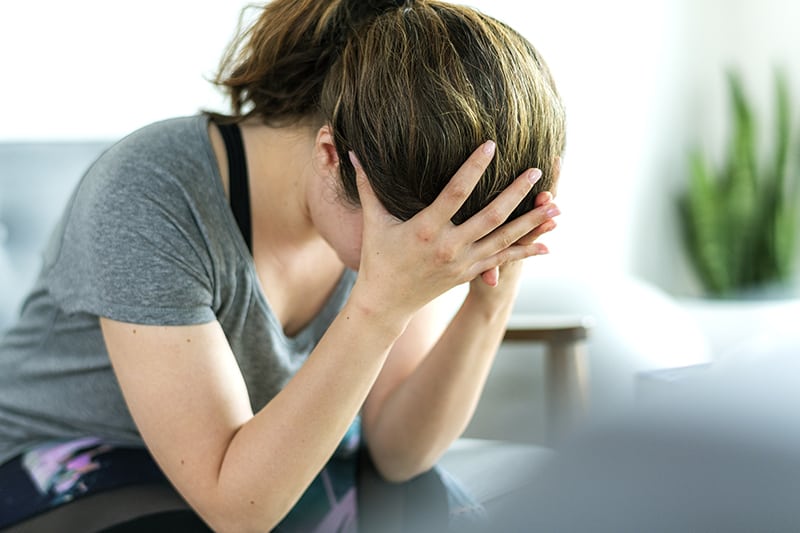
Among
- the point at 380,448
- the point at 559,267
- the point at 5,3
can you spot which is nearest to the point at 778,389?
the point at 380,448

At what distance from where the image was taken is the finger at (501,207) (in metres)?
0.77

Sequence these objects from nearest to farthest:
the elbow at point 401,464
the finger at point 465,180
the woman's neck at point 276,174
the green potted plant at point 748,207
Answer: the finger at point 465,180 → the woman's neck at point 276,174 → the elbow at point 401,464 → the green potted plant at point 748,207

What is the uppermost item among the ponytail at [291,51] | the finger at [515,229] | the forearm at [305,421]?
the ponytail at [291,51]

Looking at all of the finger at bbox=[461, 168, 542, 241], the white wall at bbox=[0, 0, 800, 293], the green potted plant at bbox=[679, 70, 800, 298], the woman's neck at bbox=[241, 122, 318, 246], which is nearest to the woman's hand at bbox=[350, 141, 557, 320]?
the finger at bbox=[461, 168, 542, 241]

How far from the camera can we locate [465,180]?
29.6 inches

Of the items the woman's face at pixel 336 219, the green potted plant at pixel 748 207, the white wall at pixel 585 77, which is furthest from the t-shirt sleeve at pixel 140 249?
the green potted plant at pixel 748 207

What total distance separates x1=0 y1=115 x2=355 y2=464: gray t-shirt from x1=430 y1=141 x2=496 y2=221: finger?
27 centimetres

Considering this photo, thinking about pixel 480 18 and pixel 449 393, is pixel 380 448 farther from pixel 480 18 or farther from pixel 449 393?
pixel 480 18

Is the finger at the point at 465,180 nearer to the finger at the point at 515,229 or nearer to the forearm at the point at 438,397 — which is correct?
the finger at the point at 515,229

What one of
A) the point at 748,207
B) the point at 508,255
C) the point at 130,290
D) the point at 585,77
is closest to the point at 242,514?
the point at 130,290

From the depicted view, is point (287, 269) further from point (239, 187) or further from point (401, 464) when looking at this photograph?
point (401, 464)

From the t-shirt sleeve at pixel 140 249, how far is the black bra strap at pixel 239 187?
2.0 inches

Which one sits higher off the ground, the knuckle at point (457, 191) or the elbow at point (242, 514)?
the knuckle at point (457, 191)

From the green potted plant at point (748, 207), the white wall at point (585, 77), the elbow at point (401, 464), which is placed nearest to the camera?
the elbow at point (401, 464)
